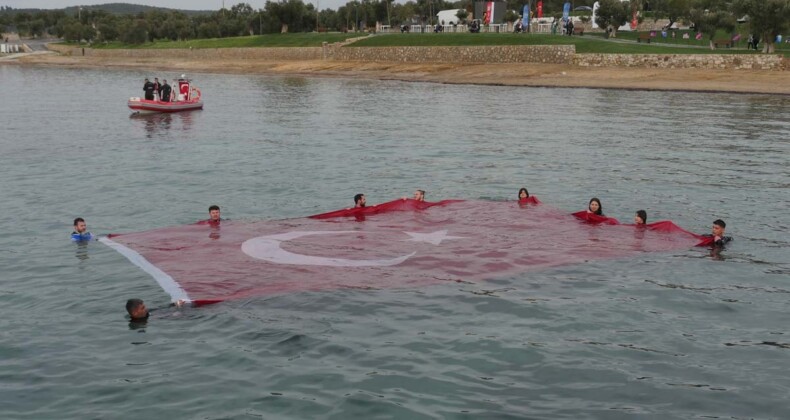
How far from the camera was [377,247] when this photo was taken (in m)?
20.2

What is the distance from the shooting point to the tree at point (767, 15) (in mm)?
68188

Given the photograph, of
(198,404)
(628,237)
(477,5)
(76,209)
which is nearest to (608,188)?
(628,237)

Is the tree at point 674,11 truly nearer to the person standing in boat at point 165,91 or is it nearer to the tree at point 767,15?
the tree at point 767,15

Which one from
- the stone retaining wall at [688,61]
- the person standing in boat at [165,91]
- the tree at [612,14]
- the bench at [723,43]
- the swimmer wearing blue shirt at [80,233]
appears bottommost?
Result: the swimmer wearing blue shirt at [80,233]

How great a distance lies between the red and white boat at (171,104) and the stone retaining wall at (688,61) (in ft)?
135

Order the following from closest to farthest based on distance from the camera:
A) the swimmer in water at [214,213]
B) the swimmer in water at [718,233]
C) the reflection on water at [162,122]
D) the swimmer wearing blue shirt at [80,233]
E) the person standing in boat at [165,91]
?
1. the swimmer in water at [718,233]
2. the swimmer wearing blue shirt at [80,233]
3. the swimmer in water at [214,213]
4. the reflection on water at [162,122]
5. the person standing in boat at [165,91]

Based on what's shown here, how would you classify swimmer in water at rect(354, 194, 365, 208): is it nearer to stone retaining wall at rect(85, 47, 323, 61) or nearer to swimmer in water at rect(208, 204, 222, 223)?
swimmer in water at rect(208, 204, 222, 223)

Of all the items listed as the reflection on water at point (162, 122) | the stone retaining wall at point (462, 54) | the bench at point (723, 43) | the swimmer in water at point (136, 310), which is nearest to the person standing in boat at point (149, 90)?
the reflection on water at point (162, 122)

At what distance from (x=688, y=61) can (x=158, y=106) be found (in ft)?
156

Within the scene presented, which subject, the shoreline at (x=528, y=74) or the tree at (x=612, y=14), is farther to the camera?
the tree at (x=612, y=14)

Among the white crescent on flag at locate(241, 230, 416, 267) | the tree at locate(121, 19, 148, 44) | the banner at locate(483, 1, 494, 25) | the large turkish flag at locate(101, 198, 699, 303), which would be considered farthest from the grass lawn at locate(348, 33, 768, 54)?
the tree at locate(121, 19, 148, 44)

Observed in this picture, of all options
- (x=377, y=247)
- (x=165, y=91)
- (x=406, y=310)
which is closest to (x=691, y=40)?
(x=165, y=91)

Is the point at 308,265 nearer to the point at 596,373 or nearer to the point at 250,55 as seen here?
the point at 596,373

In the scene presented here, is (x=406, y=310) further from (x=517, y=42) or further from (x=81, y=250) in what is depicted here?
(x=517, y=42)
